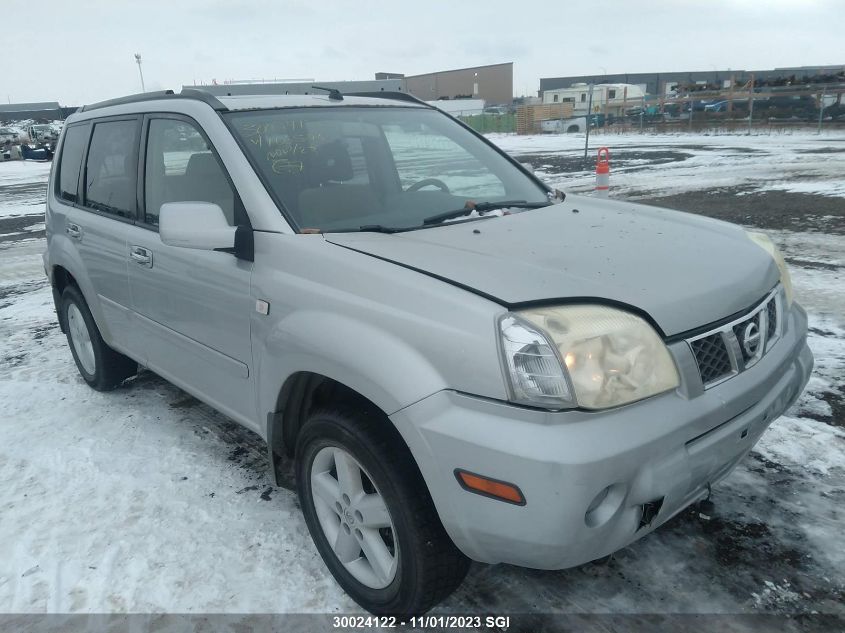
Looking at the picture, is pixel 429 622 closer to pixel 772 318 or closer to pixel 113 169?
pixel 772 318

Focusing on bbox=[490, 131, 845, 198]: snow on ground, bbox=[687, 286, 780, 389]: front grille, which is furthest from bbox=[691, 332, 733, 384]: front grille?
bbox=[490, 131, 845, 198]: snow on ground

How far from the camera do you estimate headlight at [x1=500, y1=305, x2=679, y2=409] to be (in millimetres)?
1783

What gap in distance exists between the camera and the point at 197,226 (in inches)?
98.8

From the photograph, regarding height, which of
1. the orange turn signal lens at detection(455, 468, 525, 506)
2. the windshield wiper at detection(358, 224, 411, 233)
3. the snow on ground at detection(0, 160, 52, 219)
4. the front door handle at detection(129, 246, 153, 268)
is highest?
the windshield wiper at detection(358, 224, 411, 233)

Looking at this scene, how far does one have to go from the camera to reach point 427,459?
1896 mm

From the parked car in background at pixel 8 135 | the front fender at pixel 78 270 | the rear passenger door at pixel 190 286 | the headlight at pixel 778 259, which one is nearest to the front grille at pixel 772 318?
the headlight at pixel 778 259

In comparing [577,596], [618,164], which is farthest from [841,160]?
[577,596]

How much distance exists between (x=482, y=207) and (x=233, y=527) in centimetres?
181

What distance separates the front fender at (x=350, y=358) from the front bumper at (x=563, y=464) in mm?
72

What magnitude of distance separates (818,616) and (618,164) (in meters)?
16.8

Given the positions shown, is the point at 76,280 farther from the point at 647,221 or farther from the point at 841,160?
the point at 841,160

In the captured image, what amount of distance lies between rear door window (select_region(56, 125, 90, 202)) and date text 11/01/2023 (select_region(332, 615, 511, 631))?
3.27 m

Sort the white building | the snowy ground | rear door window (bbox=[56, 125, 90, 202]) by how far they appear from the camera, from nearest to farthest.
→ 1. the snowy ground
2. rear door window (bbox=[56, 125, 90, 202])
3. the white building

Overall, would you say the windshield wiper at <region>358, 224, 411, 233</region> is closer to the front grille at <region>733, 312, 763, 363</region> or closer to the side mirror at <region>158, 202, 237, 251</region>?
the side mirror at <region>158, 202, 237, 251</region>
